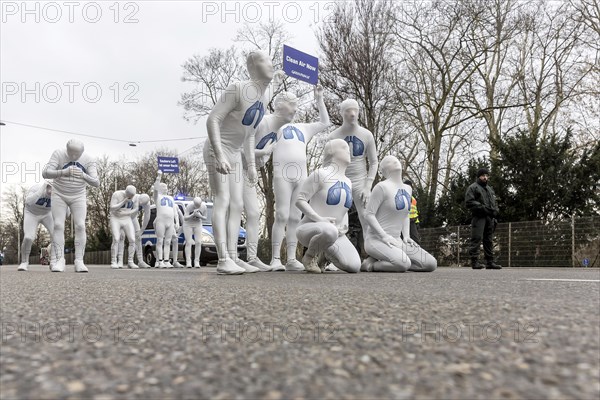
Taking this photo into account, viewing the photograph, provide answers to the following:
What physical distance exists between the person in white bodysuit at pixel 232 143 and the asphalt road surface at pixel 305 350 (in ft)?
11.4

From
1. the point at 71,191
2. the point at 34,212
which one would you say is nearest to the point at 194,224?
the point at 34,212

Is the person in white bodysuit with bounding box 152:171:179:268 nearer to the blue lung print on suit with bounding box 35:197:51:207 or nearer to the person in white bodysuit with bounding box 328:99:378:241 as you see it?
the blue lung print on suit with bounding box 35:197:51:207

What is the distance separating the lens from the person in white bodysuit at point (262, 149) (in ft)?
25.5

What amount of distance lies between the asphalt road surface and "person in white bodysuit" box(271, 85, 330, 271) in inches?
212

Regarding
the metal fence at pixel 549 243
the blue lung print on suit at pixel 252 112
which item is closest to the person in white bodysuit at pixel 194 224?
the metal fence at pixel 549 243

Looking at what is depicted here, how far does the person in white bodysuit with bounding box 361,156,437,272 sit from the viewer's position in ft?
26.1

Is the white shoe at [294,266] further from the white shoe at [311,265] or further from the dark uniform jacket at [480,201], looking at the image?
the dark uniform jacket at [480,201]

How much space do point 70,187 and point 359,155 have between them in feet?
15.0

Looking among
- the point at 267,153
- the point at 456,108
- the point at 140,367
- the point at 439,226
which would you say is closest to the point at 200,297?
the point at 140,367

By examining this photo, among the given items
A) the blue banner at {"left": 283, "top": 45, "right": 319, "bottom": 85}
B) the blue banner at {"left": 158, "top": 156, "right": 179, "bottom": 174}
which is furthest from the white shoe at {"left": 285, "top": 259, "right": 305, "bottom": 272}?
the blue banner at {"left": 158, "top": 156, "right": 179, "bottom": 174}

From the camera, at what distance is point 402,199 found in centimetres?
823

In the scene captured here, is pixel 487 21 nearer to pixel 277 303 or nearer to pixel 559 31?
pixel 559 31

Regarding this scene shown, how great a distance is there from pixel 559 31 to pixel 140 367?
2556 cm

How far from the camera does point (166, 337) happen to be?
1904mm
